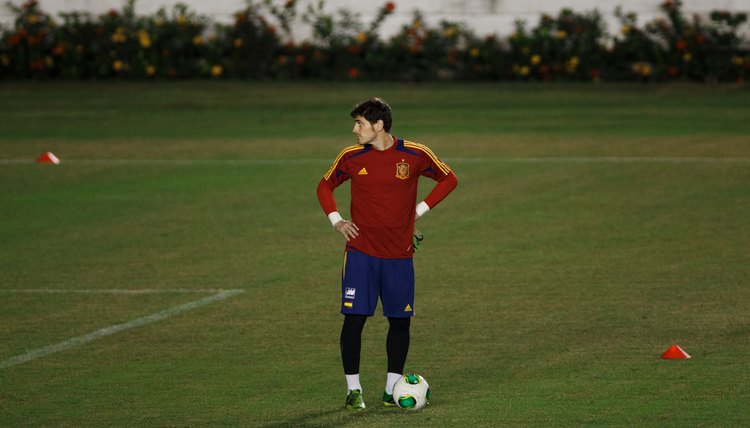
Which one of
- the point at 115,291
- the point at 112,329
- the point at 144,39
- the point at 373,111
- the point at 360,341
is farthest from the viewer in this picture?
the point at 144,39

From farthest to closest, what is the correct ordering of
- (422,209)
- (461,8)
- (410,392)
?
(461,8) → (422,209) → (410,392)

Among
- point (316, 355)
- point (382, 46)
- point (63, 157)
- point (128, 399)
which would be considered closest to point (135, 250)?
point (316, 355)

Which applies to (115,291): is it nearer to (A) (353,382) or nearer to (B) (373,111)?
(A) (353,382)

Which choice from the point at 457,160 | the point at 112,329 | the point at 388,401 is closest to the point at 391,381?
the point at 388,401

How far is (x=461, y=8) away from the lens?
37531mm

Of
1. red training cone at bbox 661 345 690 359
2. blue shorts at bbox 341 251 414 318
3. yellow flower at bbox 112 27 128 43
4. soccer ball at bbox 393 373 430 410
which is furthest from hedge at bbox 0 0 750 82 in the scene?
soccer ball at bbox 393 373 430 410

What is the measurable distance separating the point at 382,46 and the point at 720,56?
7967 mm

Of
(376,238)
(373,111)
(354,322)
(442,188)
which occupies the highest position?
(373,111)

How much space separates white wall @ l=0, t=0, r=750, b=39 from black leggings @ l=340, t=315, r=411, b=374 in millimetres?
28751

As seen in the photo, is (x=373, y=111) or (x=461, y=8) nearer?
(x=373, y=111)

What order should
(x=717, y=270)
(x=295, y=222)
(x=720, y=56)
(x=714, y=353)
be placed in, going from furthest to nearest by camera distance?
(x=720, y=56), (x=295, y=222), (x=717, y=270), (x=714, y=353)

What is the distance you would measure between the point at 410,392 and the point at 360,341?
0.44 m

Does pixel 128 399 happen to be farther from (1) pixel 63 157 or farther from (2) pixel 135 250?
(1) pixel 63 157

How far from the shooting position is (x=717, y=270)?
13.1 meters
